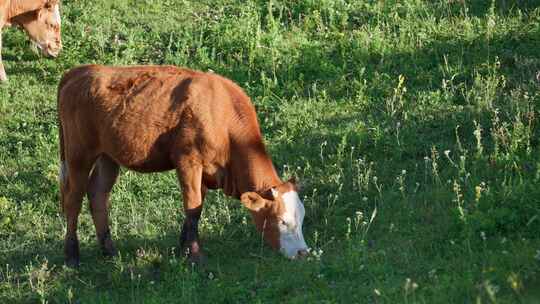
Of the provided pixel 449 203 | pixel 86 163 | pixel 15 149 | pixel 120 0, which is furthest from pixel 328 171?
pixel 120 0

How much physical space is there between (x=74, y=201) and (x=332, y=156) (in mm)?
3174

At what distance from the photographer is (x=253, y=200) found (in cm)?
1082

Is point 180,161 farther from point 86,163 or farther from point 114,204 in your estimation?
point 114,204

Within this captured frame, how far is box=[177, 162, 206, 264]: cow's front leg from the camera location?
10977 mm

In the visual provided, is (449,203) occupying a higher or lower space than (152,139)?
lower

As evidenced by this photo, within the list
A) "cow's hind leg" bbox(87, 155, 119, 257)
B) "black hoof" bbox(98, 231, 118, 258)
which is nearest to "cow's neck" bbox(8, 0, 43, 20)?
"cow's hind leg" bbox(87, 155, 119, 257)

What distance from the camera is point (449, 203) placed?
11.4 metres

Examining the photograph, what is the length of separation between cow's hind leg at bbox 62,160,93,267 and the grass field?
208 millimetres

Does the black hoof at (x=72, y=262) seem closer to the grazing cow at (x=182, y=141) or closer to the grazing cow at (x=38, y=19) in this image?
the grazing cow at (x=182, y=141)

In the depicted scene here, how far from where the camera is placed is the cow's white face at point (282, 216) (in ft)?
35.3

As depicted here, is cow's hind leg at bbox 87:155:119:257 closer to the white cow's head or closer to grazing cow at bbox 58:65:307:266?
grazing cow at bbox 58:65:307:266

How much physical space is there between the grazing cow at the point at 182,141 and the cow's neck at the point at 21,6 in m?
5.88

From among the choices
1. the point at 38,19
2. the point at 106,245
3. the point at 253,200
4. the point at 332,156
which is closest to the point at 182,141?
the point at 253,200

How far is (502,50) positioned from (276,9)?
12.2 feet
